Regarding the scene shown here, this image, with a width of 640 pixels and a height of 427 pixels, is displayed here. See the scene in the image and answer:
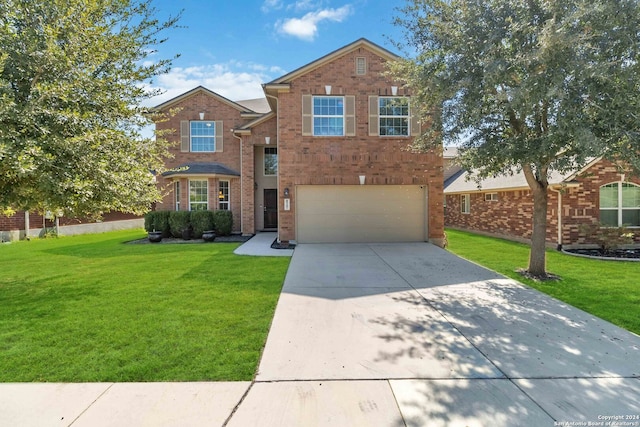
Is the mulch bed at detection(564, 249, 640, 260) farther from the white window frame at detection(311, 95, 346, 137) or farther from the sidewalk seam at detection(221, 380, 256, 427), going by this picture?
the sidewalk seam at detection(221, 380, 256, 427)

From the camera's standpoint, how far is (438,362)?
3529 millimetres

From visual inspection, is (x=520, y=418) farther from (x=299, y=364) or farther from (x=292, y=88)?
(x=292, y=88)

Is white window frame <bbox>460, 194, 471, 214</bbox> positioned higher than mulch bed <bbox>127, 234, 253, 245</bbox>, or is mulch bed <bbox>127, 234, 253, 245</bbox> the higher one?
white window frame <bbox>460, 194, 471, 214</bbox>

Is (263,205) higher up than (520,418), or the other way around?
(263,205)

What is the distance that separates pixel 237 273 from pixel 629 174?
8.45 meters

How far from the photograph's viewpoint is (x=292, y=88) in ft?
39.3

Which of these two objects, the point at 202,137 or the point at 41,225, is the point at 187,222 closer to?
the point at 202,137

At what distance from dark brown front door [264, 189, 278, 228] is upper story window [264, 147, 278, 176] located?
3.20 feet

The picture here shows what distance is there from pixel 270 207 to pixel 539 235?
1248 centimetres

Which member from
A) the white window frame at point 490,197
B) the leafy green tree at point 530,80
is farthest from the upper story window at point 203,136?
the white window frame at point 490,197

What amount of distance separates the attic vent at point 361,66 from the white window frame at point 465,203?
1020cm

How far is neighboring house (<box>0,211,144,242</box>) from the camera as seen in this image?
46.1 feet

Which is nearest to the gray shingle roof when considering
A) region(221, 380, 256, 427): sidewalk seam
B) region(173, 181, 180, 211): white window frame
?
region(173, 181, 180, 211): white window frame

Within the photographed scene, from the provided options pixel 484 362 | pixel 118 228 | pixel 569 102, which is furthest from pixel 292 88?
pixel 118 228
